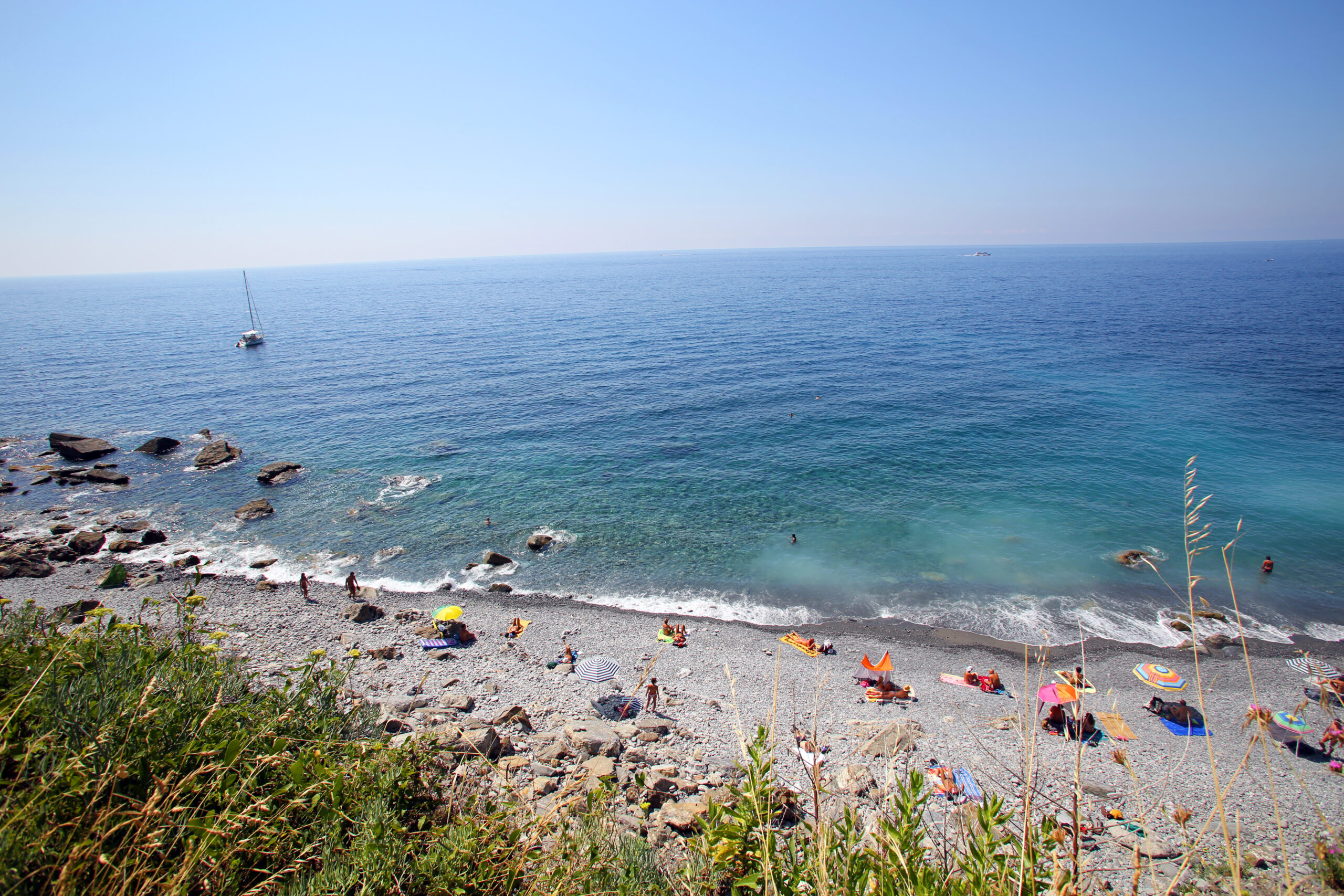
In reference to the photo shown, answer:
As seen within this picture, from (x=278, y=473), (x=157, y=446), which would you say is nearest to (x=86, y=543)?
(x=278, y=473)

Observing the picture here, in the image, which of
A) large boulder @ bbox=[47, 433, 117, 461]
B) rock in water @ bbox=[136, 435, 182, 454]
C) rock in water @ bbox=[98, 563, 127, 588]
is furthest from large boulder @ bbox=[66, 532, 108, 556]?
large boulder @ bbox=[47, 433, 117, 461]

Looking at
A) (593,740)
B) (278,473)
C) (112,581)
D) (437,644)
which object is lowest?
(437,644)

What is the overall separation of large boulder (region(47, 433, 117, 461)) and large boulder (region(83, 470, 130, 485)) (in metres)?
4.71

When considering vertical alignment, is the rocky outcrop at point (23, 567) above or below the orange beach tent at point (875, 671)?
above

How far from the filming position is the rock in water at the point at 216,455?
164 feet

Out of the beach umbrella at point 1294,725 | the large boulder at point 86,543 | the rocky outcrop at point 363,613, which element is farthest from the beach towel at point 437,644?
the beach umbrella at point 1294,725

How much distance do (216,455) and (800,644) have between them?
50687mm

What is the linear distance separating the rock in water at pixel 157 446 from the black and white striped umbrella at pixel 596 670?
49.0 meters

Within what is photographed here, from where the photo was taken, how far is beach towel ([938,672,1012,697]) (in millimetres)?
26609

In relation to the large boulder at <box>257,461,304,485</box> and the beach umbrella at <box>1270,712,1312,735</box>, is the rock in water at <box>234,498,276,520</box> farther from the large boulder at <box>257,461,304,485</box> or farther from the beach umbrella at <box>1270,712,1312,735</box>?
the beach umbrella at <box>1270,712,1312,735</box>

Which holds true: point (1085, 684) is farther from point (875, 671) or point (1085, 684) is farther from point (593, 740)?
point (593, 740)

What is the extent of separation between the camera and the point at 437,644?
29438mm

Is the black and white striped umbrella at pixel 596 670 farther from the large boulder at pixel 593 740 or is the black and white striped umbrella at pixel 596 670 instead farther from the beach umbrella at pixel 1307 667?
the beach umbrella at pixel 1307 667

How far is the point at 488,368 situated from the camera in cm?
8119
